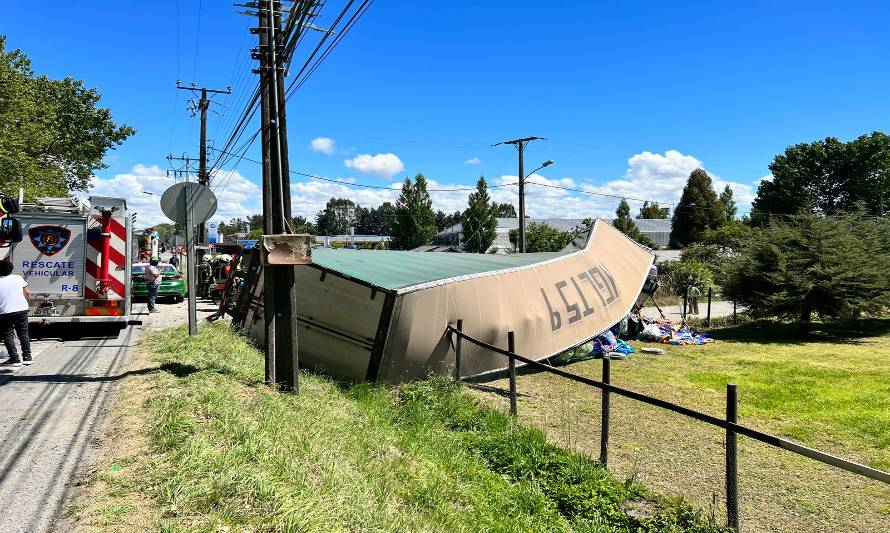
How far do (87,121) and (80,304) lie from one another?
27984 mm

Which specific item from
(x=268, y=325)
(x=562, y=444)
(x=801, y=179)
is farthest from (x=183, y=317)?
(x=801, y=179)

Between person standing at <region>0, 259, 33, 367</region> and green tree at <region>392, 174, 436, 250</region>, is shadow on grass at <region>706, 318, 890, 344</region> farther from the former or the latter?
green tree at <region>392, 174, 436, 250</region>

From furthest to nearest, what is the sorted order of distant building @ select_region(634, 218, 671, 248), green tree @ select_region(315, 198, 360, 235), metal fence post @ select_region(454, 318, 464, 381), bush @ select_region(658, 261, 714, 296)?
green tree @ select_region(315, 198, 360, 235) → distant building @ select_region(634, 218, 671, 248) → bush @ select_region(658, 261, 714, 296) → metal fence post @ select_region(454, 318, 464, 381)

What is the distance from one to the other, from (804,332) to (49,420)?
18590 millimetres

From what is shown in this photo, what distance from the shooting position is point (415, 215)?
214 feet

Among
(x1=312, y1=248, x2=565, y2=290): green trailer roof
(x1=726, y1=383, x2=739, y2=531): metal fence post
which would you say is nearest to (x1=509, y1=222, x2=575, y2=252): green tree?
(x1=312, y1=248, x2=565, y2=290): green trailer roof

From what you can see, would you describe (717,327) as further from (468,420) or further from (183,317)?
(183,317)

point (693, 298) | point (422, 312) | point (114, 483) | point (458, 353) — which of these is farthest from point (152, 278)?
point (693, 298)

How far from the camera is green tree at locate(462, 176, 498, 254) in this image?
58.0 metres

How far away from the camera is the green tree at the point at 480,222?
190 ft

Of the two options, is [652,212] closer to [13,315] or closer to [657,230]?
[657,230]

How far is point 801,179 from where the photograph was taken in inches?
2606

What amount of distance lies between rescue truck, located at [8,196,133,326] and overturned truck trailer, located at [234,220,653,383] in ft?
7.98

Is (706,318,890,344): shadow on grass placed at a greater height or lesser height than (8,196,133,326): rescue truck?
lesser
